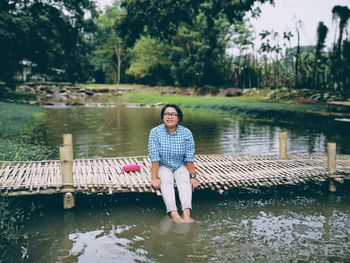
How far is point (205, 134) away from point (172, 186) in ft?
34.3

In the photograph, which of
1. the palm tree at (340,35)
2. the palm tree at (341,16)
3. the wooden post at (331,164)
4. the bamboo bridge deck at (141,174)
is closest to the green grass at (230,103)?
the palm tree at (340,35)

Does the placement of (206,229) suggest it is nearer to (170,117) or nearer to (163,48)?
(170,117)

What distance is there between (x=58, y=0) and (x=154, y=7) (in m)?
15.0

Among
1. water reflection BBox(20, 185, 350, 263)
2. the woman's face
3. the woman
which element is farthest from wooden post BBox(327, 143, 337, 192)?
the woman's face

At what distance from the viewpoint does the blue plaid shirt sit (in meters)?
5.77

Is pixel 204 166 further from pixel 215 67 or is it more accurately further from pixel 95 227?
pixel 215 67

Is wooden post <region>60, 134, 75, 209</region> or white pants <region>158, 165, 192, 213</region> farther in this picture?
wooden post <region>60, 134, 75, 209</region>

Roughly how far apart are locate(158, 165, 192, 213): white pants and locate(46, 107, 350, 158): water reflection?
233 inches

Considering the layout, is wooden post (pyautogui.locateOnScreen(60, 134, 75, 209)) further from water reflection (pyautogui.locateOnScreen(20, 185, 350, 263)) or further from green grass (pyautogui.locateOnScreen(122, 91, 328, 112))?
green grass (pyautogui.locateOnScreen(122, 91, 328, 112))

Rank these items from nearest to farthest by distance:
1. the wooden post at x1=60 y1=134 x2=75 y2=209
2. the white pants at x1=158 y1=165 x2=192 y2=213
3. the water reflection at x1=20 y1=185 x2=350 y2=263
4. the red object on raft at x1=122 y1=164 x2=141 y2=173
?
1. the water reflection at x1=20 y1=185 x2=350 y2=263
2. the white pants at x1=158 y1=165 x2=192 y2=213
3. the wooden post at x1=60 y1=134 x2=75 y2=209
4. the red object on raft at x1=122 y1=164 x2=141 y2=173

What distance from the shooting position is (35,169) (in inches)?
292

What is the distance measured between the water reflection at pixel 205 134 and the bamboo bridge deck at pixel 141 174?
367 cm

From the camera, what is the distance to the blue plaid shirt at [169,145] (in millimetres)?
5770

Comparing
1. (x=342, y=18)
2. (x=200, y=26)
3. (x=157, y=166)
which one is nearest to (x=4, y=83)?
(x=200, y=26)
